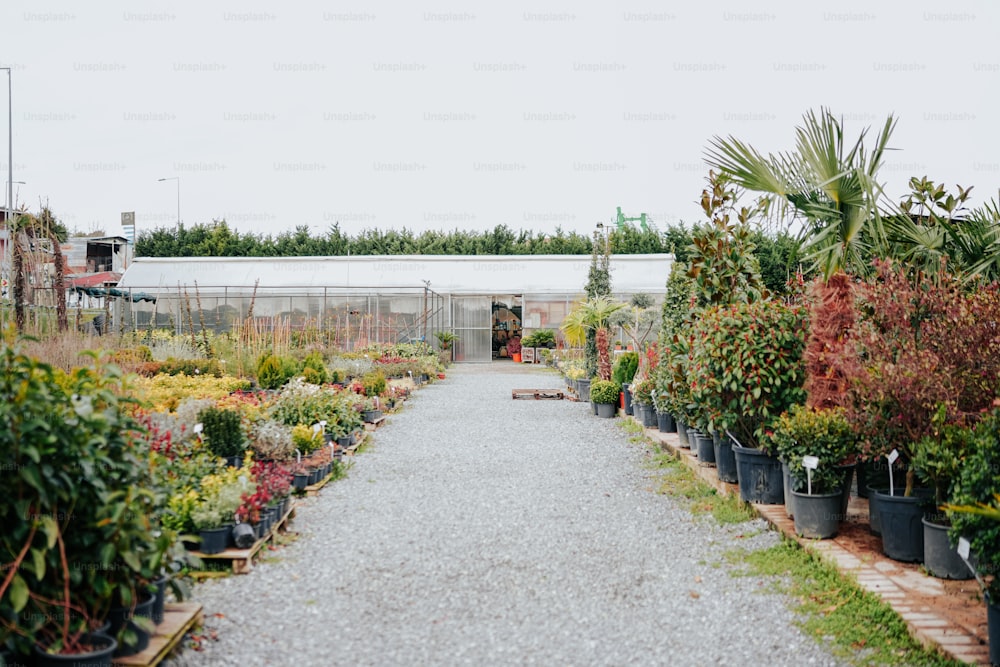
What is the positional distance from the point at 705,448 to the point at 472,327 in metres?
18.0

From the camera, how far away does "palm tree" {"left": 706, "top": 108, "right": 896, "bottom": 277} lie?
5703 millimetres

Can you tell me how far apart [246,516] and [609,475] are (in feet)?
12.1

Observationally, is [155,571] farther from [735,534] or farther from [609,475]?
[609,475]

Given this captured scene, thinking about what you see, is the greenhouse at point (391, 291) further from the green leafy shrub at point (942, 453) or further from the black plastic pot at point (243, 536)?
the green leafy shrub at point (942, 453)

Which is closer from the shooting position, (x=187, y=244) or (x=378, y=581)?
(x=378, y=581)

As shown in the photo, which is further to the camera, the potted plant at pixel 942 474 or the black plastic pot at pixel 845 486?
A: the black plastic pot at pixel 845 486

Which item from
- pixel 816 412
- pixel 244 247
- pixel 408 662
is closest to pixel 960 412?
pixel 816 412

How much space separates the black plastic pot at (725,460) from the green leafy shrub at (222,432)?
152 inches

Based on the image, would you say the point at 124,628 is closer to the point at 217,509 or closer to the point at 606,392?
the point at 217,509

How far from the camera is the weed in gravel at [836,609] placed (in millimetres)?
3293

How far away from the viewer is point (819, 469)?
4.87 m

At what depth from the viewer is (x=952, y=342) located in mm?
4223

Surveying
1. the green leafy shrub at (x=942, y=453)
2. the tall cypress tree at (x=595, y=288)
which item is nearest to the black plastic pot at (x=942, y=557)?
the green leafy shrub at (x=942, y=453)

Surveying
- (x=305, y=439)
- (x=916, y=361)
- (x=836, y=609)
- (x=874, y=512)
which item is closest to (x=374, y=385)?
(x=305, y=439)
